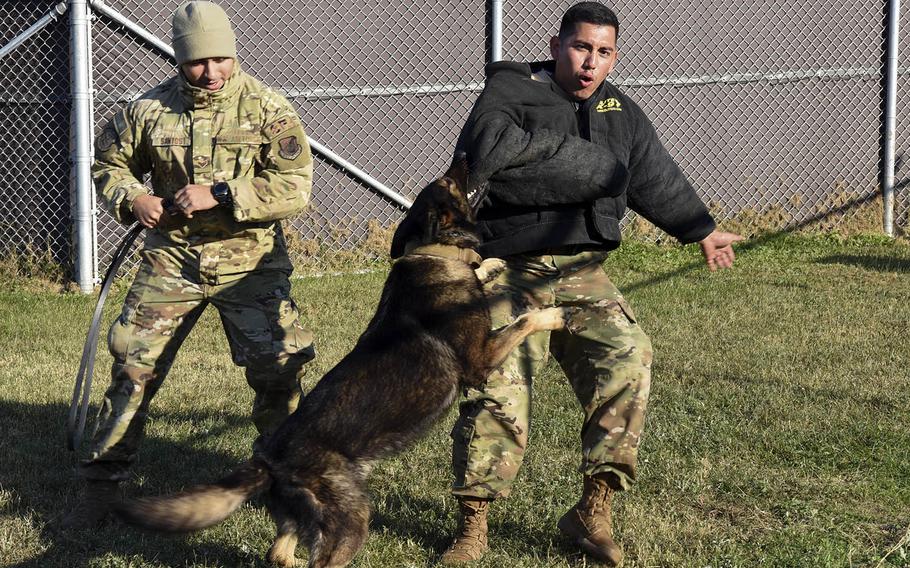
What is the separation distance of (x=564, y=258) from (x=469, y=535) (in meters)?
1.19

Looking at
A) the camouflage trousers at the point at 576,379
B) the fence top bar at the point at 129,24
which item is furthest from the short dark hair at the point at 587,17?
the fence top bar at the point at 129,24

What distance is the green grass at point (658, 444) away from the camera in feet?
14.5

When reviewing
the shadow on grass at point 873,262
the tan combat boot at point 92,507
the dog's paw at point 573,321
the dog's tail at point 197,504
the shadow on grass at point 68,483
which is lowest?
the shadow on grass at point 873,262

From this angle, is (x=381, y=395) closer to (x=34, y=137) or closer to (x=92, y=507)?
(x=92, y=507)

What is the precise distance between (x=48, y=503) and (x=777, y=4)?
9116mm

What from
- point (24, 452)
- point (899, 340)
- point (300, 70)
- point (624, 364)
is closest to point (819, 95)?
point (899, 340)

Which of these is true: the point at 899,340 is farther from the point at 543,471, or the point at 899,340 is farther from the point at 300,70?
the point at 300,70

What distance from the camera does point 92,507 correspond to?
4.66 meters

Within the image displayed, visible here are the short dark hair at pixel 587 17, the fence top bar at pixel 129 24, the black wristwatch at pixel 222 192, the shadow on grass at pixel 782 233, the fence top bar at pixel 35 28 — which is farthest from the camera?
the shadow on grass at pixel 782 233

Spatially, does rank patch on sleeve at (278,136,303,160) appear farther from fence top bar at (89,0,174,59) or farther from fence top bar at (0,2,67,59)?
fence top bar at (0,2,67,59)

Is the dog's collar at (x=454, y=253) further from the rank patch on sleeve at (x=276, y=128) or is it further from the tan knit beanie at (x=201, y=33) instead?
the tan knit beanie at (x=201, y=33)

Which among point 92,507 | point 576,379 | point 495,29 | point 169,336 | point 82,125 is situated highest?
point 495,29

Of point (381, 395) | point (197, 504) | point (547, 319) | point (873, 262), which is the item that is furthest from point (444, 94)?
point (197, 504)

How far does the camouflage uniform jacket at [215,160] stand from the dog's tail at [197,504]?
126 centimetres
